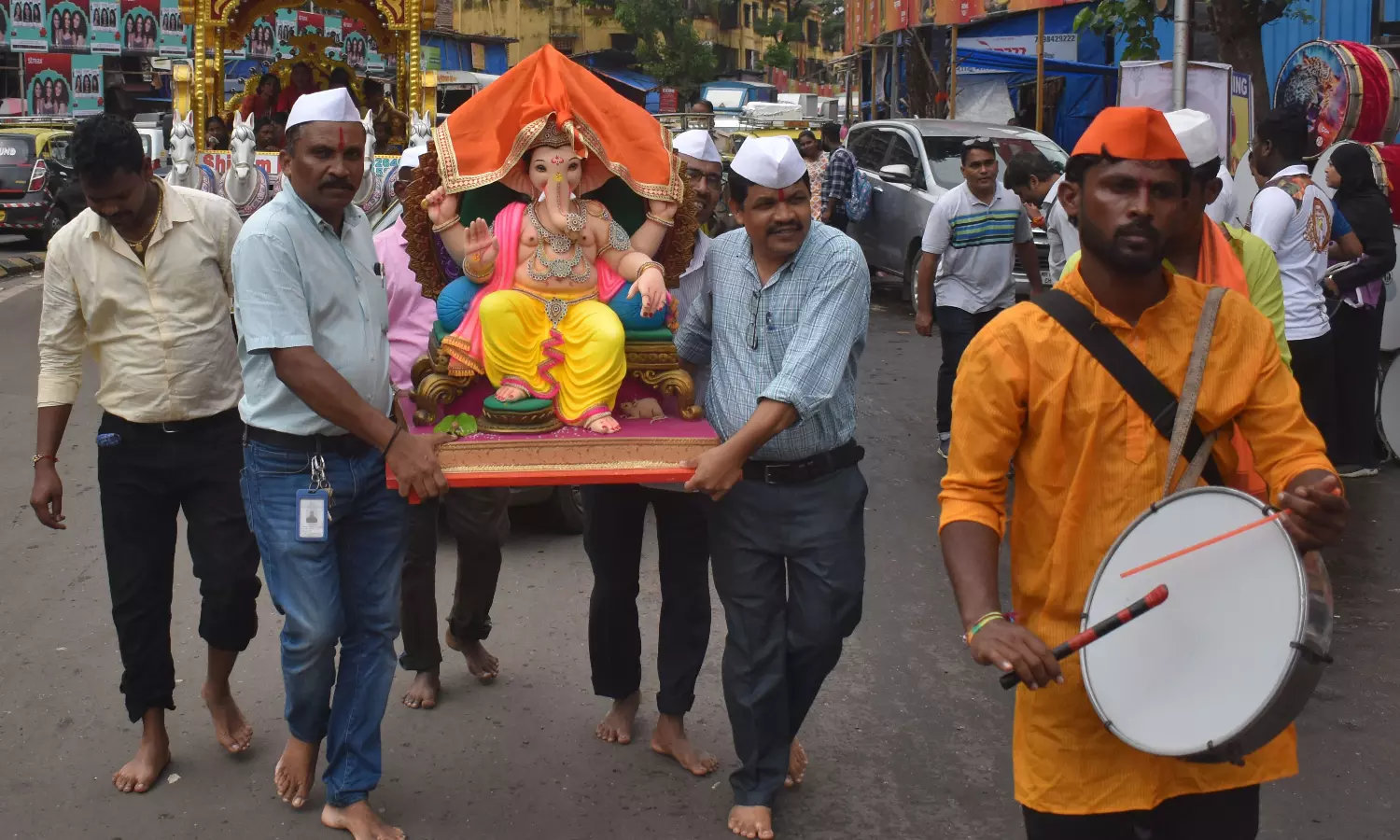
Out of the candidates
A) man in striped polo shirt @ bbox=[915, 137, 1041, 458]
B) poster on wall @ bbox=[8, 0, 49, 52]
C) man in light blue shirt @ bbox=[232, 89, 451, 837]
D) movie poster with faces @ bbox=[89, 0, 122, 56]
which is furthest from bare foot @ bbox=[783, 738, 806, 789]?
movie poster with faces @ bbox=[89, 0, 122, 56]

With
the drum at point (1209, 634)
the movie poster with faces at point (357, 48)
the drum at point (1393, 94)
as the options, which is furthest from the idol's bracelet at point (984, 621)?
the movie poster with faces at point (357, 48)

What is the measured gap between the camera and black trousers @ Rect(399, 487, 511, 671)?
4934 mm

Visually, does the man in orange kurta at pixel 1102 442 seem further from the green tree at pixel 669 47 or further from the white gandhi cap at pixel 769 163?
the green tree at pixel 669 47

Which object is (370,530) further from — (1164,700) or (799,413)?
(1164,700)

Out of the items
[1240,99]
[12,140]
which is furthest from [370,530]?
Answer: [12,140]

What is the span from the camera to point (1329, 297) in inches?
305

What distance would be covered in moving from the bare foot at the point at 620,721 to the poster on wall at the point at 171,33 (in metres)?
35.6

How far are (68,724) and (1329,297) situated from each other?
6.41 meters

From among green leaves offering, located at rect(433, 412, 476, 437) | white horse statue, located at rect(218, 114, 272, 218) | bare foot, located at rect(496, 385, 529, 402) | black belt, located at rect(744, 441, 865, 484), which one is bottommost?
black belt, located at rect(744, 441, 865, 484)

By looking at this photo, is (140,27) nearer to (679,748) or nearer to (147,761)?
(147,761)

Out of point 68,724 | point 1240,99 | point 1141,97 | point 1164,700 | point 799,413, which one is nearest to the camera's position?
point 1164,700

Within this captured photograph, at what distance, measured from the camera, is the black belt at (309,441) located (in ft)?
12.8

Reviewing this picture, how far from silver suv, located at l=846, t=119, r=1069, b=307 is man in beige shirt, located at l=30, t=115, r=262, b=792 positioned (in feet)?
34.1

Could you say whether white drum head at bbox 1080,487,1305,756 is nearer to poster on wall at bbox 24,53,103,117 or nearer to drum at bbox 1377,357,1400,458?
drum at bbox 1377,357,1400,458
